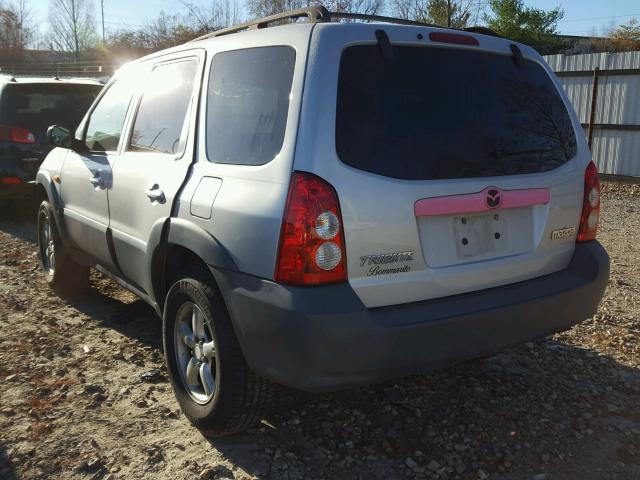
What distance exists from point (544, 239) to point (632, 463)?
42.4 inches

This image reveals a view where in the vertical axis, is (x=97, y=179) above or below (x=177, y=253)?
above

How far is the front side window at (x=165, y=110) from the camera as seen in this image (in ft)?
10.7

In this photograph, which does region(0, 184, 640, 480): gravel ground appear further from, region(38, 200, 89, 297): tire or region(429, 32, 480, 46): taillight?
region(429, 32, 480, 46): taillight

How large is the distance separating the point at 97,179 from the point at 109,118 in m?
0.49

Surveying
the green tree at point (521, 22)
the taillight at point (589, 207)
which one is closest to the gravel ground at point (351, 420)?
the taillight at point (589, 207)

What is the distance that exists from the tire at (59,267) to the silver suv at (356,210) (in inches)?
79.6

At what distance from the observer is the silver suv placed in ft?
7.85

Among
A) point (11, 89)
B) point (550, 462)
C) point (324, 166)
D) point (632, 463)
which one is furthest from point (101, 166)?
point (11, 89)

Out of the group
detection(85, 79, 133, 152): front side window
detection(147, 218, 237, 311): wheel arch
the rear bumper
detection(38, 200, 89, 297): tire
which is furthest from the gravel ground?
detection(85, 79, 133, 152): front side window

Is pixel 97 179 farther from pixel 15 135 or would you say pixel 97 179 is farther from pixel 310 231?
pixel 15 135

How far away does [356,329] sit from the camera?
2.36 meters

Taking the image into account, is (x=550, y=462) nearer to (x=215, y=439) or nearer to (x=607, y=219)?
(x=215, y=439)

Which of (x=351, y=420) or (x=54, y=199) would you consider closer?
(x=351, y=420)

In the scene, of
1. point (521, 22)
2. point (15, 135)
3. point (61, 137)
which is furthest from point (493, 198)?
point (521, 22)
